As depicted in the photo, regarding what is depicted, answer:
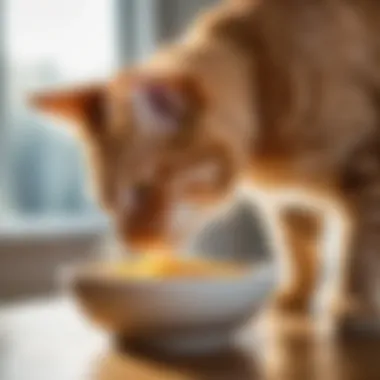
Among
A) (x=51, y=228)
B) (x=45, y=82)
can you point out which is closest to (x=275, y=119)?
(x=51, y=228)

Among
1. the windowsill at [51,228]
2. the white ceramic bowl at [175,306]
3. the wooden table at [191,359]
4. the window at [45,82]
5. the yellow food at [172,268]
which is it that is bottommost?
the wooden table at [191,359]

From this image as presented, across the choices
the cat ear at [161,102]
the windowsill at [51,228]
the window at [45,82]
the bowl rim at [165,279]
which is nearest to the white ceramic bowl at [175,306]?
the bowl rim at [165,279]

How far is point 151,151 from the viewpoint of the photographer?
76cm

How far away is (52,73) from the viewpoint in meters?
2.03

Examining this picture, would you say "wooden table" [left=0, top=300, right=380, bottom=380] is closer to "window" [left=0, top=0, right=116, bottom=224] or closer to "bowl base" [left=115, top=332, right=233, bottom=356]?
"bowl base" [left=115, top=332, right=233, bottom=356]

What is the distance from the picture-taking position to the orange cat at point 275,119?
77cm

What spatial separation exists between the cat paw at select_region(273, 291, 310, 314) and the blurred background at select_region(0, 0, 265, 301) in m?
1.00

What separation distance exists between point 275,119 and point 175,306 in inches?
8.8

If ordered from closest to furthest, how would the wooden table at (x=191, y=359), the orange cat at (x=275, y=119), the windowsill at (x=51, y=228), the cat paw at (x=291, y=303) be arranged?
1. the wooden table at (x=191, y=359)
2. the orange cat at (x=275, y=119)
3. the cat paw at (x=291, y=303)
4. the windowsill at (x=51, y=228)

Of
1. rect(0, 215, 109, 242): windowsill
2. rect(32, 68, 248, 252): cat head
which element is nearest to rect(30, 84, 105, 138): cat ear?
rect(32, 68, 248, 252): cat head

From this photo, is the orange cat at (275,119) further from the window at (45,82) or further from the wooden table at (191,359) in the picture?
the window at (45,82)

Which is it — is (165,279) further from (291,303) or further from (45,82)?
(45,82)

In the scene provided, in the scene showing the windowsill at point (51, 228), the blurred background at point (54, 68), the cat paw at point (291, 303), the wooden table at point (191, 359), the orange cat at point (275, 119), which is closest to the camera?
the wooden table at point (191, 359)

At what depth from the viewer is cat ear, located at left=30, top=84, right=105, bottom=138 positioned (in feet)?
2.58
